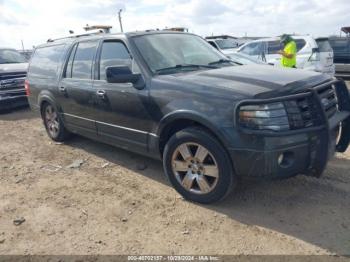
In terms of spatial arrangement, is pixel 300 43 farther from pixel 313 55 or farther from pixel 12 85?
pixel 12 85

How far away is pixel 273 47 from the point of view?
12.8 metres

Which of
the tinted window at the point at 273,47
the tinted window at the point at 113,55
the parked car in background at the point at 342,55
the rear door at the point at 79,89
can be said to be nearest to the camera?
the tinted window at the point at 113,55

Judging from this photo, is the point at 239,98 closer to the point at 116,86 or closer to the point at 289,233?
the point at 289,233

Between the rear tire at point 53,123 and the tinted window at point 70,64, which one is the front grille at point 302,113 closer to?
the tinted window at point 70,64

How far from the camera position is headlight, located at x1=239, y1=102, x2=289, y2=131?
10.7 feet

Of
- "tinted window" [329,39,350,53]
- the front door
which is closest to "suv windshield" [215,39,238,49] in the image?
"tinted window" [329,39,350,53]

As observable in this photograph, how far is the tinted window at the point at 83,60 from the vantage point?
5090mm

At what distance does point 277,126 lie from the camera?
10.7ft

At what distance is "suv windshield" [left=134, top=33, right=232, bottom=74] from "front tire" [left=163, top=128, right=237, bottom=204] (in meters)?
0.94

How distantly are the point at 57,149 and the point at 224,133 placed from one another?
12.6 feet

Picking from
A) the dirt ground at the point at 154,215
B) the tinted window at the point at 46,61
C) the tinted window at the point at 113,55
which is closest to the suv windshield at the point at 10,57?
the tinted window at the point at 46,61

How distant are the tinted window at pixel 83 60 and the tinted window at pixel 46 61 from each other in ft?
1.95

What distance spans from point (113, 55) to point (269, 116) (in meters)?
2.37

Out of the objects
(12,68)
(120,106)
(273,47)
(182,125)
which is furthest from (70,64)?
(273,47)
